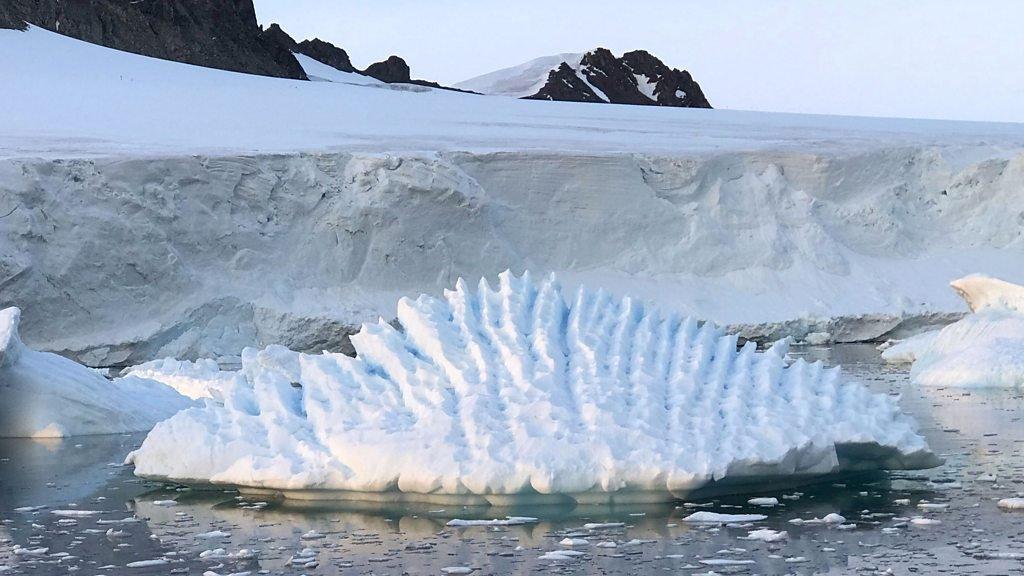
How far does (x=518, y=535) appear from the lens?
12.5 feet

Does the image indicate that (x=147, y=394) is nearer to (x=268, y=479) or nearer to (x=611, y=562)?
(x=268, y=479)

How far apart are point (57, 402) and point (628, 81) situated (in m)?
29.9

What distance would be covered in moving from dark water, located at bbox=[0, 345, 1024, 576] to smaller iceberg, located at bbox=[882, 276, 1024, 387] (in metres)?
Result: 3.36

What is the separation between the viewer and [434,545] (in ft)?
12.2

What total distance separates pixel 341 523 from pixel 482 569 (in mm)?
813

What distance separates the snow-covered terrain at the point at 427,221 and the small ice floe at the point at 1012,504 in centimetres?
818

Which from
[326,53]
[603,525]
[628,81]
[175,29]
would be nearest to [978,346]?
[603,525]

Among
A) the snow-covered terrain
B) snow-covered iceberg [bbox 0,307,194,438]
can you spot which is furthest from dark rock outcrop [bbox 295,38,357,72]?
snow-covered iceberg [bbox 0,307,194,438]

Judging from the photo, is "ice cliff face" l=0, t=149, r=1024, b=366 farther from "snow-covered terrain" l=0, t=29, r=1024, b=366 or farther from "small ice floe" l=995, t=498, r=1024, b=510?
"small ice floe" l=995, t=498, r=1024, b=510

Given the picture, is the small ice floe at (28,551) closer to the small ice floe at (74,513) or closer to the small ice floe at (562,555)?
the small ice floe at (74,513)

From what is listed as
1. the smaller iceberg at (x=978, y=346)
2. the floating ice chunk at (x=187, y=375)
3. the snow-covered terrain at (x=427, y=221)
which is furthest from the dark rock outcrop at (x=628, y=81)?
the floating ice chunk at (x=187, y=375)

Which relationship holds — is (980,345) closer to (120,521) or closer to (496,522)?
(496,522)

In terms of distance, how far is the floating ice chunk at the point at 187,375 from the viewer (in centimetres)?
796

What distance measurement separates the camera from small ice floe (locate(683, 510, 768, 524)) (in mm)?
3885
